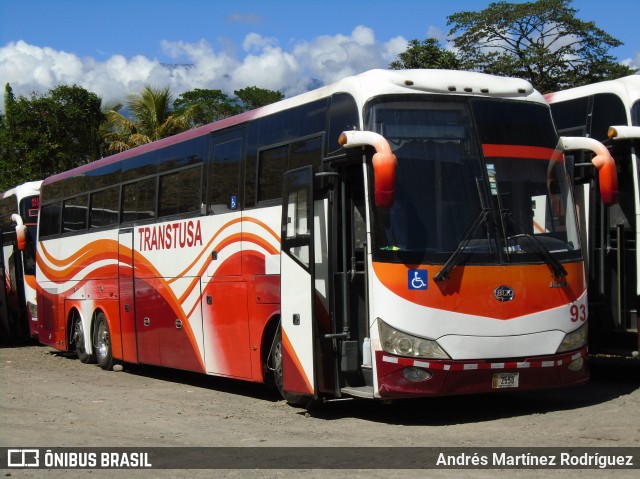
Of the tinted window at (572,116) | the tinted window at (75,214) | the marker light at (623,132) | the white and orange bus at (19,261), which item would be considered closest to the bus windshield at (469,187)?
the marker light at (623,132)

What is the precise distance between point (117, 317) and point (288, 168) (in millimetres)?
7012

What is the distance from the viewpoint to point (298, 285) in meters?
10.9

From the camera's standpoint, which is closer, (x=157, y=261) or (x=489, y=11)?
(x=157, y=261)

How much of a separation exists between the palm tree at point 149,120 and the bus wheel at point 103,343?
1927 cm

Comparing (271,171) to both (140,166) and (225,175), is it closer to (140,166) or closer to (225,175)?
(225,175)

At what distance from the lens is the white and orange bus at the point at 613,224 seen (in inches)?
464

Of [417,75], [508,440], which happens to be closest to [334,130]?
[417,75]

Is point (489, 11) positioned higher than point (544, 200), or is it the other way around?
Answer: point (489, 11)

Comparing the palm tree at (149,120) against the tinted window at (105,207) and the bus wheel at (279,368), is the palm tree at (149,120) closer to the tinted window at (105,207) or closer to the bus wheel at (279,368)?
the tinted window at (105,207)

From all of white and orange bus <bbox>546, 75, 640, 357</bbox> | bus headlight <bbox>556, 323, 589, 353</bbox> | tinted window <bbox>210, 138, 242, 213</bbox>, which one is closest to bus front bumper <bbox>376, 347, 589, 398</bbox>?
bus headlight <bbox>556, 323, 589, 353</bbox>

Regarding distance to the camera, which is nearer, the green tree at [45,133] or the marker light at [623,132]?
the marker light at [623,132]

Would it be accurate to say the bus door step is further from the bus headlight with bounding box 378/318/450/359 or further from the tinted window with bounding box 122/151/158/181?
the tinted window with bounding box 122/151/158/181

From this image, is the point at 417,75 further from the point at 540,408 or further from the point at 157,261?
the point at 157,261

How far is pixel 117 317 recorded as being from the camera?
17375 millimetres
